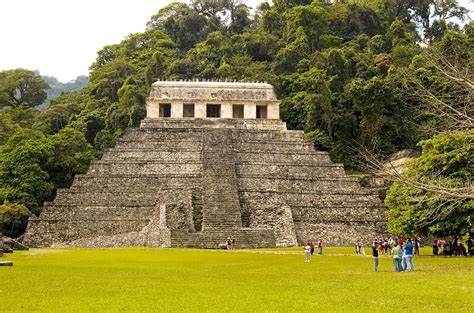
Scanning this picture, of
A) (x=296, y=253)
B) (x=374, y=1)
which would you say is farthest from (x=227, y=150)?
(x=374, y=1)

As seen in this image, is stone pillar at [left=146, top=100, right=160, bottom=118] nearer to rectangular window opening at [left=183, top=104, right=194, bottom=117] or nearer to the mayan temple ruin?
rectangular window opening at [left=183, top=104, right=194, bottom=117]

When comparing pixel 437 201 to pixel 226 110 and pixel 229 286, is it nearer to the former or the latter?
pixel 229 286

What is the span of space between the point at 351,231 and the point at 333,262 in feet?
32.4

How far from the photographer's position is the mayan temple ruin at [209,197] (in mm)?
28734

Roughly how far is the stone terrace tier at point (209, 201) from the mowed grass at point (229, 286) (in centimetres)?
877

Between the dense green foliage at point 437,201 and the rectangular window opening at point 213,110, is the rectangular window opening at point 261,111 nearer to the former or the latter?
the rectangular window opening at point 213,110

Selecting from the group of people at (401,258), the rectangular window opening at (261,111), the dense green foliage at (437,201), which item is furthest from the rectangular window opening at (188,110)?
the group of people at (401,258)

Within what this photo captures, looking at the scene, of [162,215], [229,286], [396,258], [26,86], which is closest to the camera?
[229,286]

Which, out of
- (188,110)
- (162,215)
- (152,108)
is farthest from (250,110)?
(162,215)

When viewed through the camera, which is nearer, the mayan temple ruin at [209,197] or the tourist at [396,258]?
the tourist at [396,258]

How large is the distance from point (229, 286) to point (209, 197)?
1814 centimetres

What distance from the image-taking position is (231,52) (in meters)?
65.2

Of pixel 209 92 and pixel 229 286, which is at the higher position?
pixel 209 92

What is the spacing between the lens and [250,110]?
1759 inches
